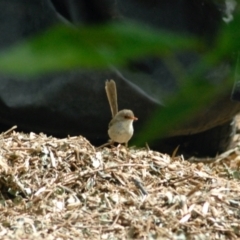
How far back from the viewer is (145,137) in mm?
492

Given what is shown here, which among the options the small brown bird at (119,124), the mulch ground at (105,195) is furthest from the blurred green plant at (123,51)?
the small brown bird at (119,124)

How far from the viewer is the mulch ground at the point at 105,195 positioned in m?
2.49

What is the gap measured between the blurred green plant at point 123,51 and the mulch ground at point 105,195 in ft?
6.46

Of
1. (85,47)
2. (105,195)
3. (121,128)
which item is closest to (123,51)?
(85,47)

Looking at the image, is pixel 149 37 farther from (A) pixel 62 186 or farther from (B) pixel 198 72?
(A) pixel 62 186

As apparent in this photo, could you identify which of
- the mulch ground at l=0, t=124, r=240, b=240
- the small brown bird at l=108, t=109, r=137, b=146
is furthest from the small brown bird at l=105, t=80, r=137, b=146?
the mulch ground at l=0, t=124, r=240, b=240

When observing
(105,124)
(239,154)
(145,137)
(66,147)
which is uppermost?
(145,137)

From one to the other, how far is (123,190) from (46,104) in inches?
68.3

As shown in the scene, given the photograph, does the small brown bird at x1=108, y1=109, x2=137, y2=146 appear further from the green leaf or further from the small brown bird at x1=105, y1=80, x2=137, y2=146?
the green leaf

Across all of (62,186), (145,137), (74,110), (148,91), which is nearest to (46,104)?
(74,110)

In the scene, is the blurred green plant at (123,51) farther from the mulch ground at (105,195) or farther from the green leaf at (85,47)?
the mulch ground at (105,195)

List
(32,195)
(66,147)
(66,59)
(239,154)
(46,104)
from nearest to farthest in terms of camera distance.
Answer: (66,59), (32,195), (66,147), (46,104), (239,154)

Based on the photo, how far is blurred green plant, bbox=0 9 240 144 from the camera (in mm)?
420

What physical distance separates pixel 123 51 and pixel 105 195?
242cm
